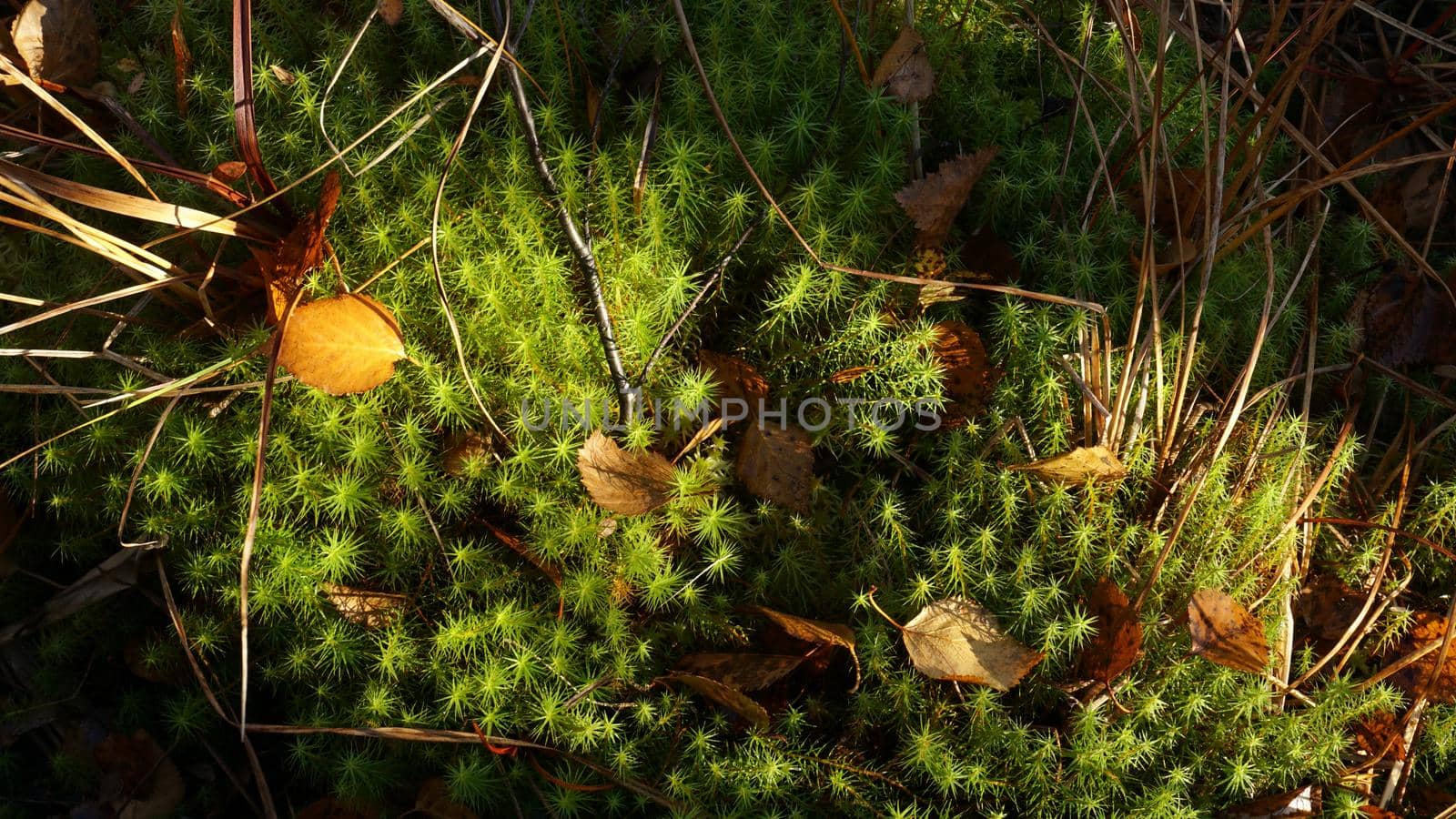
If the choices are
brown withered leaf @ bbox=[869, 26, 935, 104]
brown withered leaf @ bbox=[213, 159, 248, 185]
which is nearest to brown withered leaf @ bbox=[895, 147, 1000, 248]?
brown withered leaf @ bbox=[869, 26, 935, 104]

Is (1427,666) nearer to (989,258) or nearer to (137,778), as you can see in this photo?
(989,258)

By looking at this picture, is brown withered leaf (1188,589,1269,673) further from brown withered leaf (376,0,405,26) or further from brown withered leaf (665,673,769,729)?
brown withered leaf (376,0,405,26)

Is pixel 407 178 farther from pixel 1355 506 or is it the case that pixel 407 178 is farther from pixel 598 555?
pixel 1355 506

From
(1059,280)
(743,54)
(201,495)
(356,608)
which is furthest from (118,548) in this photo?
(1059,280)

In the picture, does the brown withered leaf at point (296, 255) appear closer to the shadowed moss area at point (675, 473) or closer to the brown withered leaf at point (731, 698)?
the shadowed moss area at point (675, 473)

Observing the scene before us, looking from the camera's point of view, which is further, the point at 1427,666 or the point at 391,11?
the point at 391,11

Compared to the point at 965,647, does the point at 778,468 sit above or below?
above

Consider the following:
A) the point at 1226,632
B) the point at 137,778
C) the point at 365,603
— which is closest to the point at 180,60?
the point at 365,603
